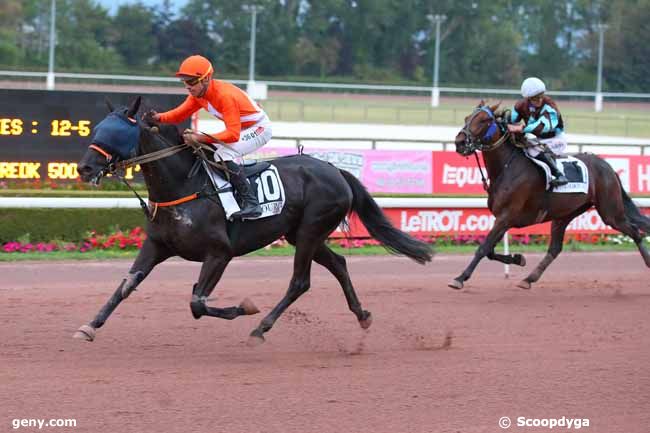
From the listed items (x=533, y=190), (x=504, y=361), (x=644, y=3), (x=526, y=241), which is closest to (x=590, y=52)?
(x=644, y=3)

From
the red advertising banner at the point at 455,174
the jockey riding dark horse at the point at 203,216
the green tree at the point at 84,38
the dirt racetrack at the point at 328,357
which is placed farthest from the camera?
the green tree at the point at 84,38

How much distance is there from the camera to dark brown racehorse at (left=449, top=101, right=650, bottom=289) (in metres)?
8.89

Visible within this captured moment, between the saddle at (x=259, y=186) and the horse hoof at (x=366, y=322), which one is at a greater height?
the saddle at (x=259, y=186)

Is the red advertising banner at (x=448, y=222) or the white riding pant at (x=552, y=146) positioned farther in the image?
the red advertising banner at (x=448, y=222)

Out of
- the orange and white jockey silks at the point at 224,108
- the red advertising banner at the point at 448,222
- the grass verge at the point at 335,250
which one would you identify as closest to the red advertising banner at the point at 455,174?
the red advertising banner at the point at 448,222

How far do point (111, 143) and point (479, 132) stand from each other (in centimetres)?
392

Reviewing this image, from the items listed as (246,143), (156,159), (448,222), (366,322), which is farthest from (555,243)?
(156,159)

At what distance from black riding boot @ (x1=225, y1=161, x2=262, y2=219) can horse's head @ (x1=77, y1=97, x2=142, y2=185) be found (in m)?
0.66

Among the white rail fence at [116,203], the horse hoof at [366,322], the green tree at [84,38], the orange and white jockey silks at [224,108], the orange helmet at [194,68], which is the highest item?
the green tree at [84,38]

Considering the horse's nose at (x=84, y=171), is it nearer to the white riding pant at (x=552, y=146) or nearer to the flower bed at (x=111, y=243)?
the flower bed at (x=111, y=243)

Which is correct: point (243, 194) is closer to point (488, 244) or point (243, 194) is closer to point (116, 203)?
point (488, 244)

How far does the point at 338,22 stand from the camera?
174 feet

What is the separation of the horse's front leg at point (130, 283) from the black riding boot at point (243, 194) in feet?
1.76

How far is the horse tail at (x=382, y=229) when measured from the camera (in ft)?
24.1
